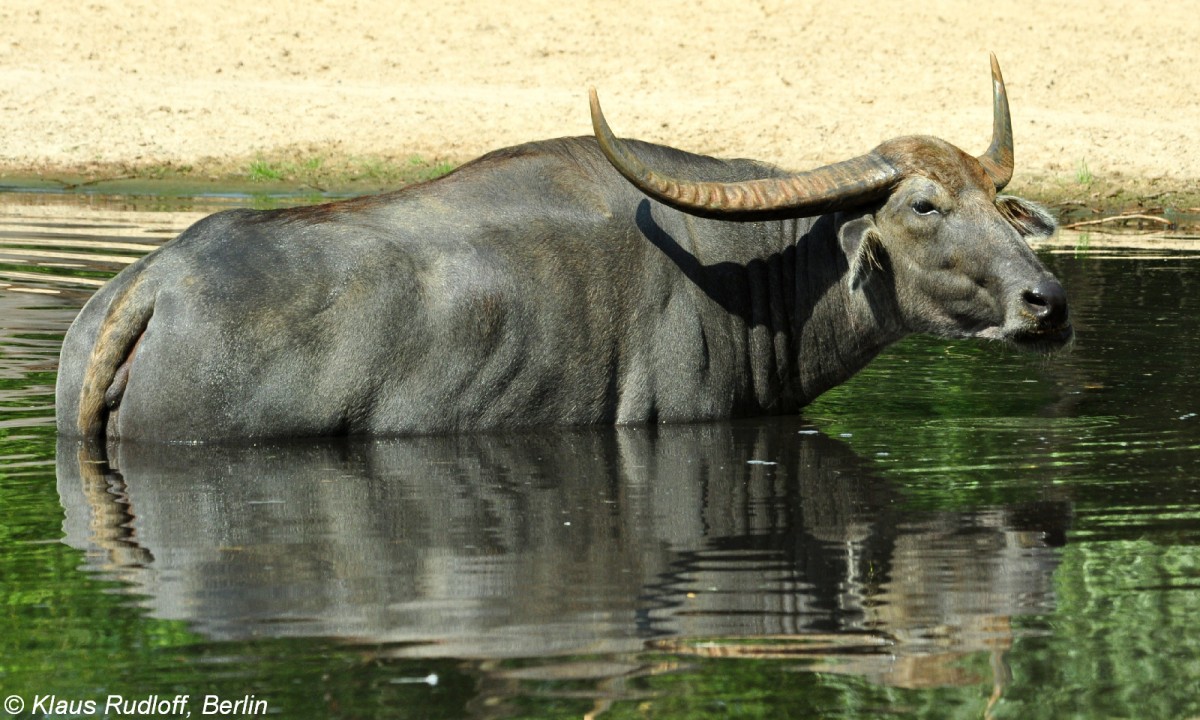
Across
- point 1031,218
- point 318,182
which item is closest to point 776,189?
point 1031,218

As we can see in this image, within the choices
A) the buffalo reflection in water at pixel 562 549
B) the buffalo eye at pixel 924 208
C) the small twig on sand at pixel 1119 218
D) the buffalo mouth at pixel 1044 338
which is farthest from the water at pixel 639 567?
the small twig on sand at pixel 1119 218

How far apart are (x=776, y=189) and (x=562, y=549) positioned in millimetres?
3483

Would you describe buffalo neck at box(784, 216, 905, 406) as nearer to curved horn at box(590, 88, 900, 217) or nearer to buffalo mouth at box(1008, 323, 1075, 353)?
curved horn at box(590, 88, 900, 217)

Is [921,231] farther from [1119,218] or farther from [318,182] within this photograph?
[318,182]

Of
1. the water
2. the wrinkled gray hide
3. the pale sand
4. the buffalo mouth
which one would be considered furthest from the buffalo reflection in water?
the pale sand

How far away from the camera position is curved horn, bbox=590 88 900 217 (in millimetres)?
9133

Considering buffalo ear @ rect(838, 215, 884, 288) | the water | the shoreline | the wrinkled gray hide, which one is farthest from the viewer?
the shoreline

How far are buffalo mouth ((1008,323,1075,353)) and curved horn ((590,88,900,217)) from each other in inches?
40.6

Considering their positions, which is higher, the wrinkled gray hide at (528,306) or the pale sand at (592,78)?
the pale sand at (592,78)

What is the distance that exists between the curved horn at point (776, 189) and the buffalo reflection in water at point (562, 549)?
1254mm

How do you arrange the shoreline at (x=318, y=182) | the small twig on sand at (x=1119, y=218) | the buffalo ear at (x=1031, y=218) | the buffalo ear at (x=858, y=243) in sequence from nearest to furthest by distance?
the buffalo ear at (x=858, y=243) < the buffalo ear at (x=1031, y=218) < the small twig on sand at (x=1119, y=218) < the shoreline at (x=318, y=182)

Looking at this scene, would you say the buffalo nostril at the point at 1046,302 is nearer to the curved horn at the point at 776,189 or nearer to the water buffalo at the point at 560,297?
the water buffalo at the point at 560,297

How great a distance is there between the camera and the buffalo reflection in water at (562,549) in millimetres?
5418

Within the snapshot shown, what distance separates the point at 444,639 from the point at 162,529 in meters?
1.93
